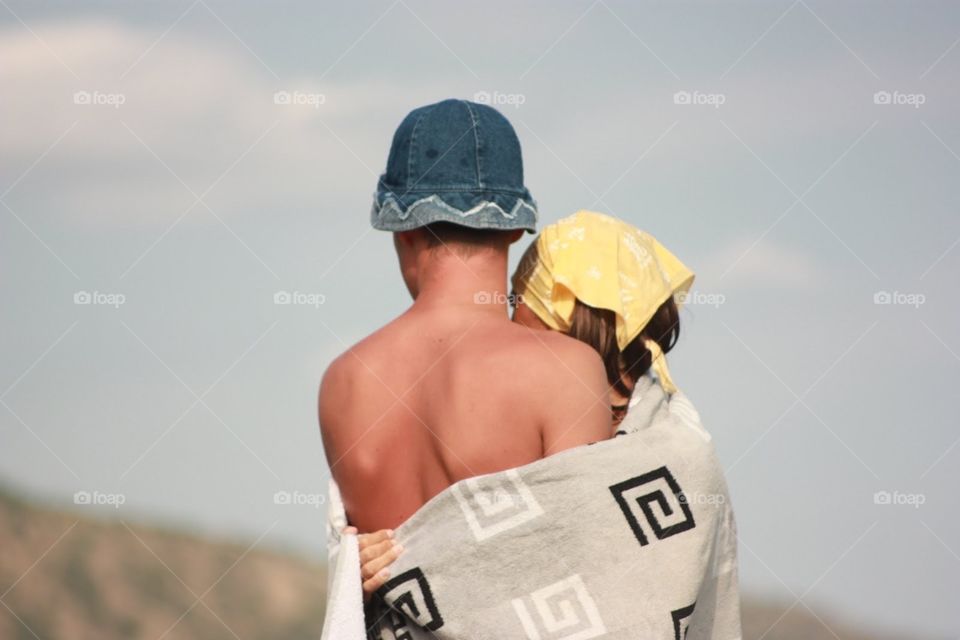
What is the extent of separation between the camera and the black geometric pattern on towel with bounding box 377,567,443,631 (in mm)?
2742

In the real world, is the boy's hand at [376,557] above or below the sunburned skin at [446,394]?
below

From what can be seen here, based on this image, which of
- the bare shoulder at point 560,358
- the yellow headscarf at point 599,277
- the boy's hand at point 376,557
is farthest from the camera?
the yellow headscarf at point 599,277

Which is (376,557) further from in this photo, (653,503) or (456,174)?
(456,174)

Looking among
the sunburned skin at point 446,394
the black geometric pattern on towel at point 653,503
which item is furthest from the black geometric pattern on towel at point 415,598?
the black geometric pattern on towel at point 653,503

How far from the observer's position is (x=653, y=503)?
277cm

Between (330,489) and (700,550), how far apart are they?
881mm

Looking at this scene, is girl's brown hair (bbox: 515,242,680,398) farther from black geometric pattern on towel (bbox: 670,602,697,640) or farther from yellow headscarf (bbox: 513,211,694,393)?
black geometric pattern on towel (bbox: 670,602,697,640)

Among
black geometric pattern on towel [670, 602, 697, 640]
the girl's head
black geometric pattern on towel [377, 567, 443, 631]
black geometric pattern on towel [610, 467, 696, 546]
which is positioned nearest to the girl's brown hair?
the girl's head

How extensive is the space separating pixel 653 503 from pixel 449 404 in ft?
1.63

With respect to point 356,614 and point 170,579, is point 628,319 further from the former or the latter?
point 170,579

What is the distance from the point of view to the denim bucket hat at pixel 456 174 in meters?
2.84

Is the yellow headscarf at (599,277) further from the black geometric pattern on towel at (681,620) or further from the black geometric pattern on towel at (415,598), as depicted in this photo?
the black geometric pattern on towel at (415,598)

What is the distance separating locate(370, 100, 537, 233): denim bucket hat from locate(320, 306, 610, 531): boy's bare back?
219mm

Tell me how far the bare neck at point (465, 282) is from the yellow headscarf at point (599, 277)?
216 mm
